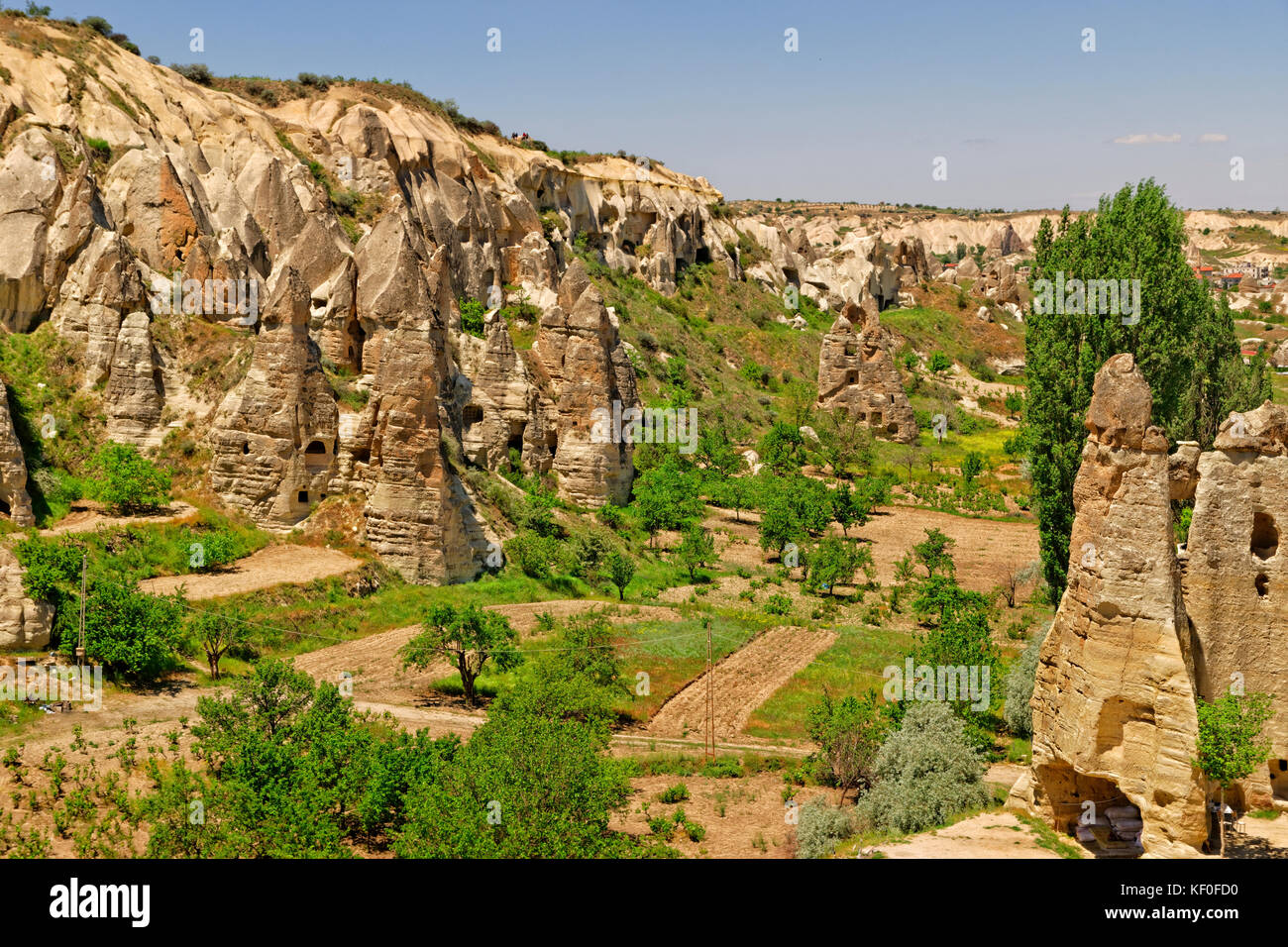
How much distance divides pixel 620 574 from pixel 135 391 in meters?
15.7

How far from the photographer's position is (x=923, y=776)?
18.5 m

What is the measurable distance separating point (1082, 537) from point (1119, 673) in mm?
1981

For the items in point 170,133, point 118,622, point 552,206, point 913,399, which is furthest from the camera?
point 552,206

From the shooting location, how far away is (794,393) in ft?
213

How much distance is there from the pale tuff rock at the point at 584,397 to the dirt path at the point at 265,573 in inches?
458

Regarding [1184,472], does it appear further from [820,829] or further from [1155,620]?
[820,829]

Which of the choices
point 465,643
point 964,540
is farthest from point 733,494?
point 465,643

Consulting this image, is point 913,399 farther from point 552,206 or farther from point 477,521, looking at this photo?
point 477,521

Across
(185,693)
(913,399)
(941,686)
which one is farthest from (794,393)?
(185,693)

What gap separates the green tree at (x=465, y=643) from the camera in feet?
76.9

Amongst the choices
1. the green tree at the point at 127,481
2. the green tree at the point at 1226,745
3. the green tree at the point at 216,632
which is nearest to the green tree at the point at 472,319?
the green tree at the point at 127,481

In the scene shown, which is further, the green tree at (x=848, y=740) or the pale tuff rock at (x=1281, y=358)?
the pale tuff rock at (x=1281, y=358)

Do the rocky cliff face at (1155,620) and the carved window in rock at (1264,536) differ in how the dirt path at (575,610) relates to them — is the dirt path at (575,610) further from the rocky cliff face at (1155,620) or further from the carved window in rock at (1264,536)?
the carved window in rock at (1264,536)

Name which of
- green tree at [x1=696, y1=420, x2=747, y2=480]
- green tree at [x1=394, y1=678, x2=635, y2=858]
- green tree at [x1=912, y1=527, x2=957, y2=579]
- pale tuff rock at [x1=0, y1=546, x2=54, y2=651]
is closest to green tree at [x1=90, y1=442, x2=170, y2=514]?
pale tuff rock at [x1=0, y1=546, x2=54, y2=651]
